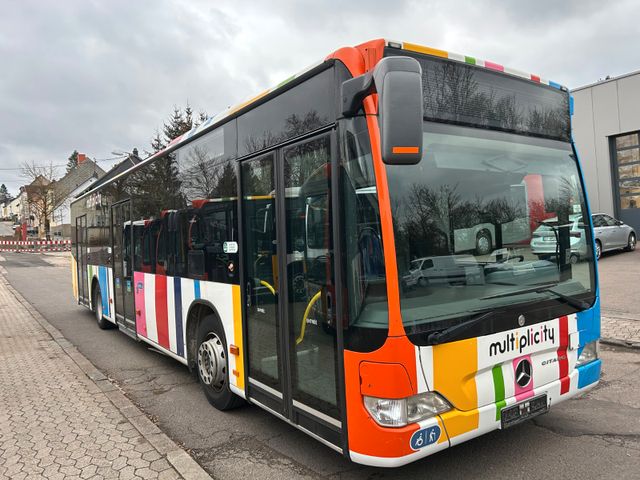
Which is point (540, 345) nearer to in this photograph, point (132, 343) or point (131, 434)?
point (131, 434)

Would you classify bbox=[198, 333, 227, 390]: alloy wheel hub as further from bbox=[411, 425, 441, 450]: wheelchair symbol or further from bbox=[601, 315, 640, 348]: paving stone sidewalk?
bbox=[601, 315, 640, 348]: paving stone sidewalk

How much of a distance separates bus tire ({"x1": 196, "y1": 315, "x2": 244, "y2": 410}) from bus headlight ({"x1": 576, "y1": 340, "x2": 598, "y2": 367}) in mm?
2886

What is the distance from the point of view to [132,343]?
26.4 feet

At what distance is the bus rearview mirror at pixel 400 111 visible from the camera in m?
2.42

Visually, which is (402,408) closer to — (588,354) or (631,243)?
(588,354)

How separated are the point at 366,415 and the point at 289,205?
1485 millimetres

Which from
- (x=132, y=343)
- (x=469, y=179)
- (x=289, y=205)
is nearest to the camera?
(x=469, y=179)

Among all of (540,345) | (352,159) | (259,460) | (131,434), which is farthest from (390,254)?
(131,434)

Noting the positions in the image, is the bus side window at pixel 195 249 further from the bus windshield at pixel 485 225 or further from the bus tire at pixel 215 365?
the bus windshield at pixel 485 225

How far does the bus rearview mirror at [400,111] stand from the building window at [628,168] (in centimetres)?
1906

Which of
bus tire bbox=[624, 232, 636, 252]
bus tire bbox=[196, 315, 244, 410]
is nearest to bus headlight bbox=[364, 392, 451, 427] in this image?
bus tire bbox=[196, 315, 244, 410]

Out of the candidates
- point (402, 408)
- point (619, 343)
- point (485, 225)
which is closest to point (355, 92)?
point (485, 225)

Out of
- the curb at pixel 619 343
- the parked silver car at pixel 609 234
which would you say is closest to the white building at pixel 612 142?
the parked silver car at pixel 609 234

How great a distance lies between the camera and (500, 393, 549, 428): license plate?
300 centimetres
